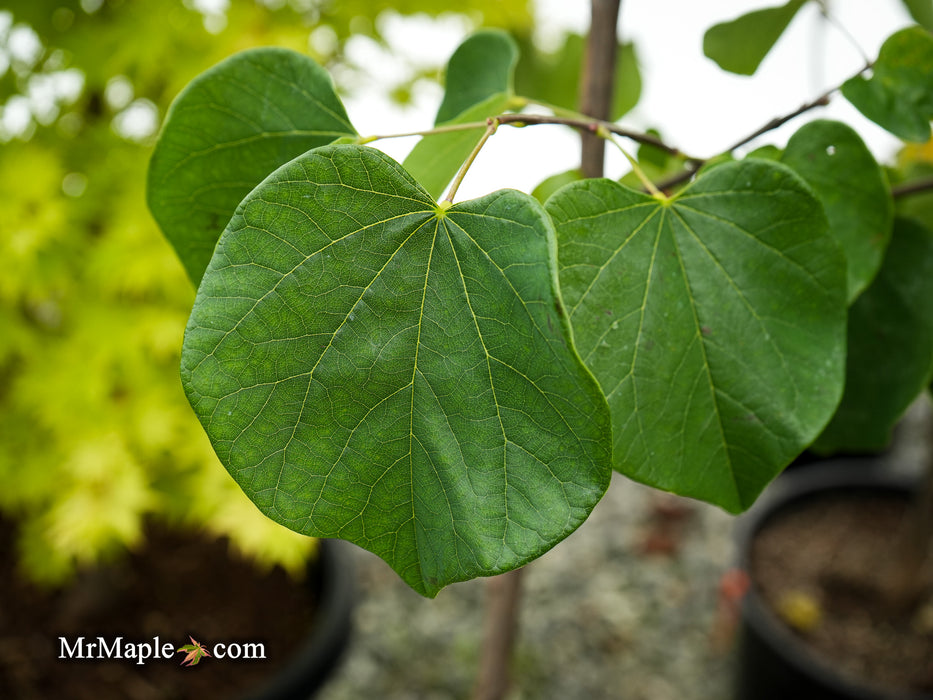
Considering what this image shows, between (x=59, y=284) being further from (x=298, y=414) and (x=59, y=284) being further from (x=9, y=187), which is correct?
(x=298, y=414)

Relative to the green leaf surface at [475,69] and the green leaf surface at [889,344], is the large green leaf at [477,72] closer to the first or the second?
the green leaf surface at [475,69]

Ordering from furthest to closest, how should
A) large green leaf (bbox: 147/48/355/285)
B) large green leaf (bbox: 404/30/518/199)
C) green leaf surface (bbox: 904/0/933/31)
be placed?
green leaf surface (bbox: 904/0/933/31) → large green leaf (bbox: 404/30/518/199) → large green leaf (bbox: 147/48/355/285)

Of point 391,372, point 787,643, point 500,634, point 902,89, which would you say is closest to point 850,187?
point 902,89

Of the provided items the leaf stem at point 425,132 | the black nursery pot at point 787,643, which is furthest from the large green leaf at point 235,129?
the black nursery pot at point 787,643

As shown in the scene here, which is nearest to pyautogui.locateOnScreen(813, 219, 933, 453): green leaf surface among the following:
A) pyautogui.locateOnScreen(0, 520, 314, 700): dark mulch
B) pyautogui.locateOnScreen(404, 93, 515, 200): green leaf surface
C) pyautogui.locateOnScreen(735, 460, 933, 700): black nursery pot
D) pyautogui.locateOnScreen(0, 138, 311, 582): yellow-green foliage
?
pyautogui.locateOnScreen(404, 93, 515, 200): green leaf surface

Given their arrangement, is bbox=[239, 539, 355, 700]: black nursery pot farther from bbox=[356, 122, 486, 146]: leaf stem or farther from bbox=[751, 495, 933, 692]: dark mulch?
bbox=[356, 122, 486, 146]: leaf stem

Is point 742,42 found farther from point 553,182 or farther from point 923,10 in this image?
point 923,10
